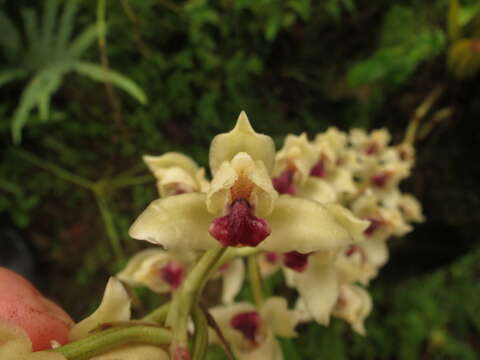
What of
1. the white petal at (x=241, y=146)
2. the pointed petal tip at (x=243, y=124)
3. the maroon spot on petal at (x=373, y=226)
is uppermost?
the maroon spot on petal at (x=373, y=226)

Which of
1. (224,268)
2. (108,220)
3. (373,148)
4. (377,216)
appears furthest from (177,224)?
(108,220)

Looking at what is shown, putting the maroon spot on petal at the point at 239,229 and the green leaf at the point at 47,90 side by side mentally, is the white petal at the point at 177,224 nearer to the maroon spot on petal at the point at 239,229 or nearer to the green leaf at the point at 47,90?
the maroon spot on petal at the point at 239,229

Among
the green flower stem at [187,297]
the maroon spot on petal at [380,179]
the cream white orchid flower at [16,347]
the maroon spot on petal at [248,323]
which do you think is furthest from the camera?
the maroon spot on petal at [380,179]

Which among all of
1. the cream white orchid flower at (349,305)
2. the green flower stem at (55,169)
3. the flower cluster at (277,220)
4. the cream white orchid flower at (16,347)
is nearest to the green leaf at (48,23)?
the green flower stem at (55,169)

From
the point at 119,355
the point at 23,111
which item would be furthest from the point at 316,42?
the point at 119,355

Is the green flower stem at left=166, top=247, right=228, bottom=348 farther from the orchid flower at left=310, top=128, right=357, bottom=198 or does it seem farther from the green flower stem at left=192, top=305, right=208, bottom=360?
the orchid flower at left=310, top=128, right=357, bottom=198

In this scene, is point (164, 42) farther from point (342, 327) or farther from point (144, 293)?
point (342, 327)
